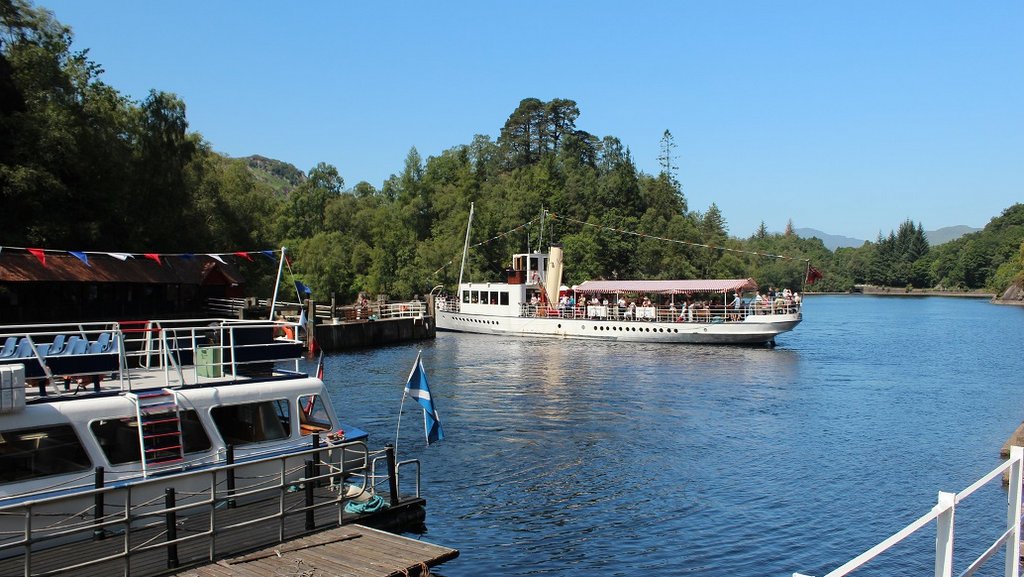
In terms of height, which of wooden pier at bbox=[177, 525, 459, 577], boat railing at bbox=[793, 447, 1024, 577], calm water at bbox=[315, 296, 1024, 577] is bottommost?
calm water at bbox=[315, 296, 1024, 577]

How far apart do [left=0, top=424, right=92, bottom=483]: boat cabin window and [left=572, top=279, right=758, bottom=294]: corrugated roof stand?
51509 millimetres

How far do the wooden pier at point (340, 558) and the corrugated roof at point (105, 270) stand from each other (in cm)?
2479

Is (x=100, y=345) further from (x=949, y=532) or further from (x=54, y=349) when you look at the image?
(x=949, y=532)

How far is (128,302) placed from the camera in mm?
52281

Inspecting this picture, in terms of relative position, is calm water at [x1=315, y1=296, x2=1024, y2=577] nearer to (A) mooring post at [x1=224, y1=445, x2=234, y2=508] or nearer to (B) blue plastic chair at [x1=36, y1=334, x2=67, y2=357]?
(A) mooring post at [x1=224, y1=445, x2=234, y2=508]

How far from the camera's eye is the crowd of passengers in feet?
191

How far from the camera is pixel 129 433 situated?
14383 mm

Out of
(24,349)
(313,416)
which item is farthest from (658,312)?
(24,349)

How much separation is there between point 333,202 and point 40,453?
100261 millimetres

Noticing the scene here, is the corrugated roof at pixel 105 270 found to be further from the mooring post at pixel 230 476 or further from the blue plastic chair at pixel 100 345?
the mooring post at pixel 230 476

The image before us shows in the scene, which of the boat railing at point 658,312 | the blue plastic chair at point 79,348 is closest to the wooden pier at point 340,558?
the blue plastic chair at point 79,348

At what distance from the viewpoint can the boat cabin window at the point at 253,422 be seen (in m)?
15.9

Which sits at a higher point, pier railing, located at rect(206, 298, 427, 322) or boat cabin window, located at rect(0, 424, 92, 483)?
pier railing, located at rect(206, 298, 427, 322)

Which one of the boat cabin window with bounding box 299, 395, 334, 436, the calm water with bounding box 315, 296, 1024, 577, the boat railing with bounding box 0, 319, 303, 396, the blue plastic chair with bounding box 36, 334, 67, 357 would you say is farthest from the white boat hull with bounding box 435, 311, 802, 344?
the blue plastic chair with bounding box 36, 334, 67, 357
